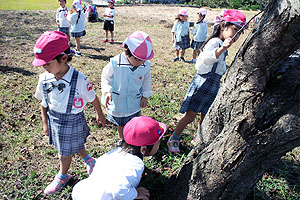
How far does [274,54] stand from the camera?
1.34 m

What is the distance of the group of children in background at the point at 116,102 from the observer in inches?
70.1

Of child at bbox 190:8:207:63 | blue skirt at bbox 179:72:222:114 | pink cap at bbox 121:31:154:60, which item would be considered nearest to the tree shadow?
pink cap at bbox 121:31:154:60

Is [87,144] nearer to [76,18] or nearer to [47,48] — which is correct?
[47,48]

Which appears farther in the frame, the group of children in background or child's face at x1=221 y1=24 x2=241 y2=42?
child's face at x1=221 y1=24 x2=241 y2=42

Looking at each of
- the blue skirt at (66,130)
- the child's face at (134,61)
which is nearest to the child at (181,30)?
the child's face at (134,61)

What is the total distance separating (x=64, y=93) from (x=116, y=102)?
0.70m

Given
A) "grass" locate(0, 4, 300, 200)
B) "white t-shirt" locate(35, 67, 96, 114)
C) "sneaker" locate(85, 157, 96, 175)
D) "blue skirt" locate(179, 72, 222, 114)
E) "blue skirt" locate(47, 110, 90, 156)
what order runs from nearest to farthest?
1. "white t-shirt" locate(35, 67, 96, 114)
2. "blue skirt" locate(47, 110, 90, 156)
3. "grass" locate(0, 4, 300, 200)
4. "sneaker" locate(85, 157, 96, 175)
5. "blue skirt" locate(179, 72, 222, 114)

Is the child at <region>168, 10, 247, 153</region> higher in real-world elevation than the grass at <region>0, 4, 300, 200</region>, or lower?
higher

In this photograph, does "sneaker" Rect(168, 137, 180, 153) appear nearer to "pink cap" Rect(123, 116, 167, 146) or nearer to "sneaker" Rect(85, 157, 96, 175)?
"sneaker" Rect(85, 157, 96, 175)

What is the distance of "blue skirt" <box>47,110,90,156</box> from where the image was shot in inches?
91.7

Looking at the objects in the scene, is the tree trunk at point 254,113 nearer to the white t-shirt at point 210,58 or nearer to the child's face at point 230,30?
the white t-shirt at point 210,58

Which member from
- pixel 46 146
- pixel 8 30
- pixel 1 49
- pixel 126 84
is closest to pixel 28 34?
pixel 8 30

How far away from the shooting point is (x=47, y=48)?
79.0 inches

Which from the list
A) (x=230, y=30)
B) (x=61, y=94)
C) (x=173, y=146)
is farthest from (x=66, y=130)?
(x=230, y=30)
